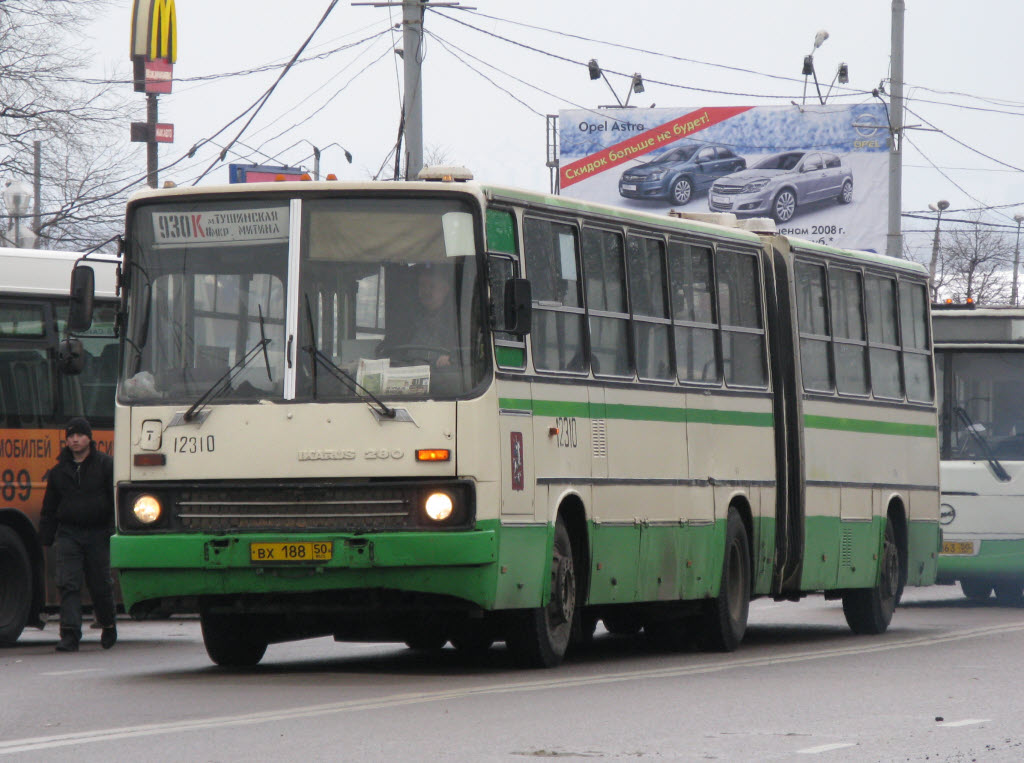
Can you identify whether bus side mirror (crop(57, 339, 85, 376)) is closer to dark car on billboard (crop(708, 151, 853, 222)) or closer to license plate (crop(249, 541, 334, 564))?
license plate (crop(249, 541, 334, 564))

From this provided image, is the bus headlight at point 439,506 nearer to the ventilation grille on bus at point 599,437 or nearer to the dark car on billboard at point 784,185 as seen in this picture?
the ventilation grille on bus at point 599,437

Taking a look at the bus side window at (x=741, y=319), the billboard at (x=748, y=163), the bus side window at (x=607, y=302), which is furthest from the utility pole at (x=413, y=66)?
the billboard at (x=748, y=163)

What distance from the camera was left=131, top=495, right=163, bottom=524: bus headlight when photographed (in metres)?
12.8

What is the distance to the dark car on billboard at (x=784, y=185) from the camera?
49188 millimetres

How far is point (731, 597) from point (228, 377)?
5.06m

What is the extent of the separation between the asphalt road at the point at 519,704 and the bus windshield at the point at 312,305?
175cm

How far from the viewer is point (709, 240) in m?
16.4

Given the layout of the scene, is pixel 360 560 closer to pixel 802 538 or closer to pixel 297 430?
pixel 297 430

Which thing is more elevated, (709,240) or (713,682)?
(709,240)

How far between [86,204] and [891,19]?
539 inches

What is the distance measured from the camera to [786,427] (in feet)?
56.8

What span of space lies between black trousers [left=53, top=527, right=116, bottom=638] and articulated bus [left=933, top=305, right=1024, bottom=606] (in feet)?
33.3

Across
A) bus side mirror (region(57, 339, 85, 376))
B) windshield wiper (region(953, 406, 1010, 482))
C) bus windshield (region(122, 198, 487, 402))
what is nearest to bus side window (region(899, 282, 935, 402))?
windshield wiper (region(953, 406, 1010, 482))

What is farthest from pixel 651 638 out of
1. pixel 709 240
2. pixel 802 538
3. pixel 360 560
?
pixel 360 560
